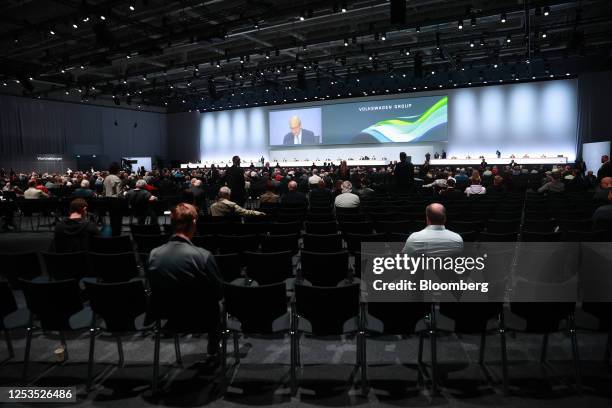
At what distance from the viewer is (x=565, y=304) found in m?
3.15

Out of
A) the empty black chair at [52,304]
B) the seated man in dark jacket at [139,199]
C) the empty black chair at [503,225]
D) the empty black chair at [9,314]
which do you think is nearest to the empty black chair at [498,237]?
the empty black chair at [503,225]

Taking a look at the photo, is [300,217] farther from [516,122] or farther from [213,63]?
[516,122]

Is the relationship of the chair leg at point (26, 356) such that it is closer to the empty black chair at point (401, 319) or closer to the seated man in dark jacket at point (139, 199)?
the empty black chair at point (401, 319)

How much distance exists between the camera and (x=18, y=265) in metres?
4.45

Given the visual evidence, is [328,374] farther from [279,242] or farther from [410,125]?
[410,125]

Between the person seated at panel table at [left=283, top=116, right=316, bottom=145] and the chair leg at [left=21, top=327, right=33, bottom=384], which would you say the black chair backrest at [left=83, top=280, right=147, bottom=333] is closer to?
the chair leg at [left=21, top=327, right=33, bottom=384]

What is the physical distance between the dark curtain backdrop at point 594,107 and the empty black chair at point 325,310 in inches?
806

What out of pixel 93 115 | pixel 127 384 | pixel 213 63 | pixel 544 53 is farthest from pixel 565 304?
pixel 93 115

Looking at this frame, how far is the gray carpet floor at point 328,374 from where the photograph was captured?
3010 millimetres

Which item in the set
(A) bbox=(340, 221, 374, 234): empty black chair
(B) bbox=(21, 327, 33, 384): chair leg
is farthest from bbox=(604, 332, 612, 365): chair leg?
(B) bbox=(21, 327, 33, 384): chair leg

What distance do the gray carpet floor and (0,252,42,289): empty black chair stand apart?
2.28ft

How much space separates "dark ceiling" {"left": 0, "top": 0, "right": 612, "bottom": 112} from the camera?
13156mm

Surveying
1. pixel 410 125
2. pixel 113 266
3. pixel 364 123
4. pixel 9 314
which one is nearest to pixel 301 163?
pixel 364 123

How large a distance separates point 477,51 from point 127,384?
19687 mm
